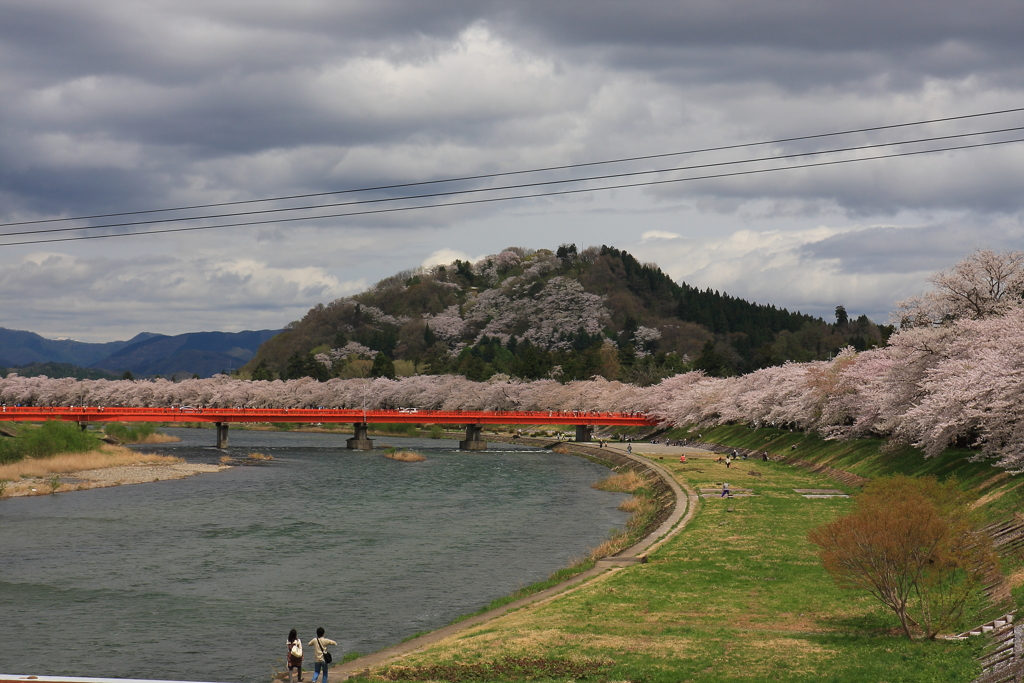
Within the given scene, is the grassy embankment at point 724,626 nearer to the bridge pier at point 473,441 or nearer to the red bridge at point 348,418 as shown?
the bridge pier at point 473,441

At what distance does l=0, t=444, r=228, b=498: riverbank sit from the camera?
252 feet

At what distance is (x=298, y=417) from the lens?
136 meters

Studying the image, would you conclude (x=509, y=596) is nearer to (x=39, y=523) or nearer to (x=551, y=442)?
(x=39, y=523)

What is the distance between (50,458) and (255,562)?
183 feet

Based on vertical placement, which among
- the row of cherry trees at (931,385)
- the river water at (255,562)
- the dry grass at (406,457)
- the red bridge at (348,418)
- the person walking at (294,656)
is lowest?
the dry grass at (406,457)

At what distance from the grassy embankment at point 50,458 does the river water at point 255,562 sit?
638 centimetres

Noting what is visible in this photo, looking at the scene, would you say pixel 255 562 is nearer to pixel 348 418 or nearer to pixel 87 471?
pixel 87 471

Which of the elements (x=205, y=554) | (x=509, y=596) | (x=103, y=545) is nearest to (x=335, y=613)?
(x=509, y=596)

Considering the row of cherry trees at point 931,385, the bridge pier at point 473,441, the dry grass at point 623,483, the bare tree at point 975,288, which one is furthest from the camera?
the bridge pier at point 473,441

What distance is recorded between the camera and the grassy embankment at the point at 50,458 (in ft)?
255

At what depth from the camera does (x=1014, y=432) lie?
1703 inches

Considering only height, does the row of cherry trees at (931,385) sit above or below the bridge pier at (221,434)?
above

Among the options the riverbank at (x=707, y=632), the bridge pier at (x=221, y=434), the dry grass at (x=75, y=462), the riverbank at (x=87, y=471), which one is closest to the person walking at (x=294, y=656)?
the riverbank at (x=707, y=632)

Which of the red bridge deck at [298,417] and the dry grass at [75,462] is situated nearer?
the dry grass at [75,462]
